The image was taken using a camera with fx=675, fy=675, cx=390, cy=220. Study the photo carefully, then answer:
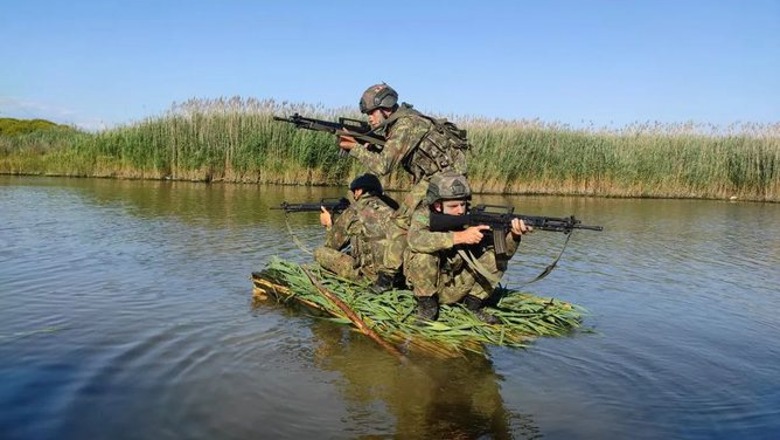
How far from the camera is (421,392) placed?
4.39m

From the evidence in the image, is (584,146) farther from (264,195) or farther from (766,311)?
(766,311)

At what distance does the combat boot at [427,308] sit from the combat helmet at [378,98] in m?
1.87

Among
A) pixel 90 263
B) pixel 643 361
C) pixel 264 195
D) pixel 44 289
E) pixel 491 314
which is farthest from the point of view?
pixel 264 195

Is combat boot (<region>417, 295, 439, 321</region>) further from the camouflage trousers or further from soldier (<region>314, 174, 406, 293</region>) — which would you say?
soldier (<region>314, 174, 406, 293</region>)

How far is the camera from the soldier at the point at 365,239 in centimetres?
634

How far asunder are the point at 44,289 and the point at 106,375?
2635 millimetres

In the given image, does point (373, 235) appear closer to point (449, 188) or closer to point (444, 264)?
point (444, 264)

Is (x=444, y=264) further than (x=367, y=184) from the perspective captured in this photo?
No

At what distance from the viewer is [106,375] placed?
173 inches

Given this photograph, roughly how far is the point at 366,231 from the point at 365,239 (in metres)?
0.09

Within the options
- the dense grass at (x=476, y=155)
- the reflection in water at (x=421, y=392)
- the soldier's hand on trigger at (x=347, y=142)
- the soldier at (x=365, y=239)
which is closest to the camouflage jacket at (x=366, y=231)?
the soldier at (x=365, y=239)

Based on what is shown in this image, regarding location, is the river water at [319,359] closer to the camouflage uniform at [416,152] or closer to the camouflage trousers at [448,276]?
the camouflage trousers at [448,276]

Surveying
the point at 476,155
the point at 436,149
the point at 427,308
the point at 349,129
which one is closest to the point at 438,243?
the point at 427,308

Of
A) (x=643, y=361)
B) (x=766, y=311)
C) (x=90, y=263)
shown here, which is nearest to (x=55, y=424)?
(x=643, y=361)
